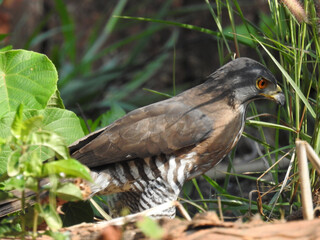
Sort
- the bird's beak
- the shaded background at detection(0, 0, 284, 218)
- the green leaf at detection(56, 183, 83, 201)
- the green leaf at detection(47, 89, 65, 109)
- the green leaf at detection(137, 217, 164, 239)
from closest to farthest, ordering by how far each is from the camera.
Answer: the green leaf at detection(137, 217, 164, 239) → the green leaf at detection(56, 183, 83, 201) → the bird's beak → the green leaf at detection(47, 89, 65, 109) → the shaded background at detection(0, 0, 284, 218)

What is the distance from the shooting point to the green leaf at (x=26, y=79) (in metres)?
2.92

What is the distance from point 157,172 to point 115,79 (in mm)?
3989

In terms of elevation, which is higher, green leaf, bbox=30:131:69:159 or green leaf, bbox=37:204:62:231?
green leaf, bbox=30:131:69:159

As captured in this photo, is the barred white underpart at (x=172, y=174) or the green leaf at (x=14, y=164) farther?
Answer: the barred white underpart at (x=172, y=174)

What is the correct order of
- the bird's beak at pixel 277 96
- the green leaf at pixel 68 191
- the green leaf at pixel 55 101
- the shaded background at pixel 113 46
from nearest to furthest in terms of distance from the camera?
the green leaf at pixel 68 191, the bird's beak at pixel 277 96, the green leaf at pixel 55 101, the shaded background at pixel 113 46

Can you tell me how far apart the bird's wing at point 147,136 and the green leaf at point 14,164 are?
2.93 feet

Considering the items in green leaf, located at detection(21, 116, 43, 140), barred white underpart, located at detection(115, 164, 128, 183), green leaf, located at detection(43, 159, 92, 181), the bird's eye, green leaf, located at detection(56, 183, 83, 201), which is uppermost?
green leaf, located at detection(21, 116, 43, 140)

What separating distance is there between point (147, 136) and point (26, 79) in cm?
63

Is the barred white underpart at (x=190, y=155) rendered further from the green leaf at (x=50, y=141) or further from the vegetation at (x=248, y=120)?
the green leaf at (x=50, y=141)

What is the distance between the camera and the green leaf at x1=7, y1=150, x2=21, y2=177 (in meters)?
1.97

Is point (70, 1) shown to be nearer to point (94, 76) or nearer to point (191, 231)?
point (94, 76)

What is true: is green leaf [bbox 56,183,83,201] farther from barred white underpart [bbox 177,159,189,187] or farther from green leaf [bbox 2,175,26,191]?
barred white underpart [bbox 177,159,189,187]

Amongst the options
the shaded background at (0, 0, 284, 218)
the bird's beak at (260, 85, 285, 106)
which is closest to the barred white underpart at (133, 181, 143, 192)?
the bird's beak at (260, 85, 285, 106)

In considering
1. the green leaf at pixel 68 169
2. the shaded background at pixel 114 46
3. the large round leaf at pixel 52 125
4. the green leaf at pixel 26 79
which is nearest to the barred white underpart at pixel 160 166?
the large round leaf at pixel 52 125
